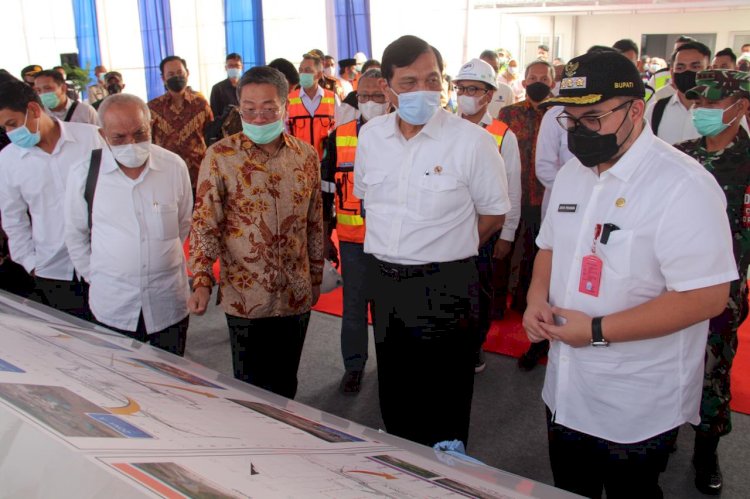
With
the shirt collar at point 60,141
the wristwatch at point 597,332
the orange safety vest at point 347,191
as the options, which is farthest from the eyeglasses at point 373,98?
the wristwatch at point 597,332

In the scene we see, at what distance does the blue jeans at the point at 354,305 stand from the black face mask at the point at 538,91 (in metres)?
1.64

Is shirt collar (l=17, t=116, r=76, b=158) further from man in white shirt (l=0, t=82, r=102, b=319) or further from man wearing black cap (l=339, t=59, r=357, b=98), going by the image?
man wearing black cap (l=339, t=59, r=357, b=98)

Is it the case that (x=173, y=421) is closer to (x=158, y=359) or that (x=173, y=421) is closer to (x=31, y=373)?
(x=31, y=373)

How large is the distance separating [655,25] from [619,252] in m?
17.4

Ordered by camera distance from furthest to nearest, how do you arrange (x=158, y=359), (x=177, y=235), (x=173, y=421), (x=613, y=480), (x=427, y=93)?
(x=177, y=235) → (x=427, y=93) → (x=613, y=480) → (x=158, y=359) → (x=173, y=421)

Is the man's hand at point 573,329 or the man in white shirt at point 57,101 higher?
the man in white shirt at point 57,101

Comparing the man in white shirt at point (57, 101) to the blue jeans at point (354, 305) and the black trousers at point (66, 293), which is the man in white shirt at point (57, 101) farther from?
the blue jeans at point (354, 305)

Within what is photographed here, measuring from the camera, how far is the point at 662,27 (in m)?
16.1

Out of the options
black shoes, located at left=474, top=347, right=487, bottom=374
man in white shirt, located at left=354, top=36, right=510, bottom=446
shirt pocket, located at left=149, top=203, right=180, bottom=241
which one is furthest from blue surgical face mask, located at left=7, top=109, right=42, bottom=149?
black shoes, located at left=474, top=347, right=487, bottom=374

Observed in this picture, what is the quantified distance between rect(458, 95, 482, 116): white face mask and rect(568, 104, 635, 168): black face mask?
174 centimetres

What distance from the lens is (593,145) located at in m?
1.35

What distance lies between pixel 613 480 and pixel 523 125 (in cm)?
260

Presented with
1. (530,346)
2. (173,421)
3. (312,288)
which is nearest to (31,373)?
(173,421)

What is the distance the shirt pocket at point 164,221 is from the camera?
2057mm
